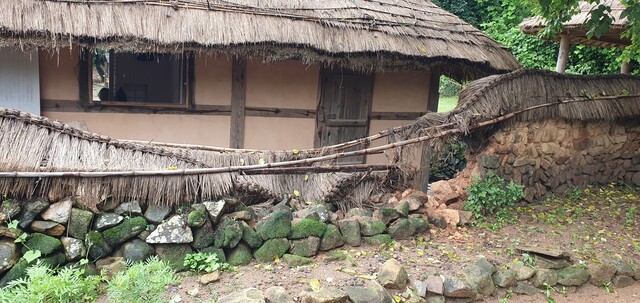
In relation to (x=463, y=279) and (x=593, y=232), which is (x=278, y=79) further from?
(x=593, y=232)

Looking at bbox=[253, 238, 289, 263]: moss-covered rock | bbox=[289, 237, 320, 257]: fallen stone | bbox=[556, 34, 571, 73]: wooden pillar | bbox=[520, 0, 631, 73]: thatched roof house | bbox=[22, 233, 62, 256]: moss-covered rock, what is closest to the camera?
bbox=[22, 233, 62, 256]: moss-covered rock

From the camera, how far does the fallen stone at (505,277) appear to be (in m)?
4.49

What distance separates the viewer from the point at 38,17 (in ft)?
17.5

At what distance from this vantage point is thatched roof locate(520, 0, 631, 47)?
23.0 ft

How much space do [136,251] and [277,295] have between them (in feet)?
4.49

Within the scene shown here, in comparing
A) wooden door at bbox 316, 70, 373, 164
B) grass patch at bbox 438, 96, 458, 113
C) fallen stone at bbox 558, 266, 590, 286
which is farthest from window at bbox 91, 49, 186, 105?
grass patch at bbox 438, 96, 458, 113

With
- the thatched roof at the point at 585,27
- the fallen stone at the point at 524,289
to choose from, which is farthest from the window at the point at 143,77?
the fallen stone at the point at 524,289

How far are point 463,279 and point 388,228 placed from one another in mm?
982

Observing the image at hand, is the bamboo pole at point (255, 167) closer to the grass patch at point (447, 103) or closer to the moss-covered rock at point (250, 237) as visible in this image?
the moss-covered rock at point (250, 237)

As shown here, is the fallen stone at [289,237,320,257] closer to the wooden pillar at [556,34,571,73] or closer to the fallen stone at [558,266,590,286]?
the fallen stone at [558,266,590,286]

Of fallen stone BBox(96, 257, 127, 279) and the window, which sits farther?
the window

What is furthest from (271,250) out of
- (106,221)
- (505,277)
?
(505,277)

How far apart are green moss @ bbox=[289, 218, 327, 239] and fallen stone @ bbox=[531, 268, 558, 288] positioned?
2.17 meters

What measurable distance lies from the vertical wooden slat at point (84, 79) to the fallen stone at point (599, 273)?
6.42 m
